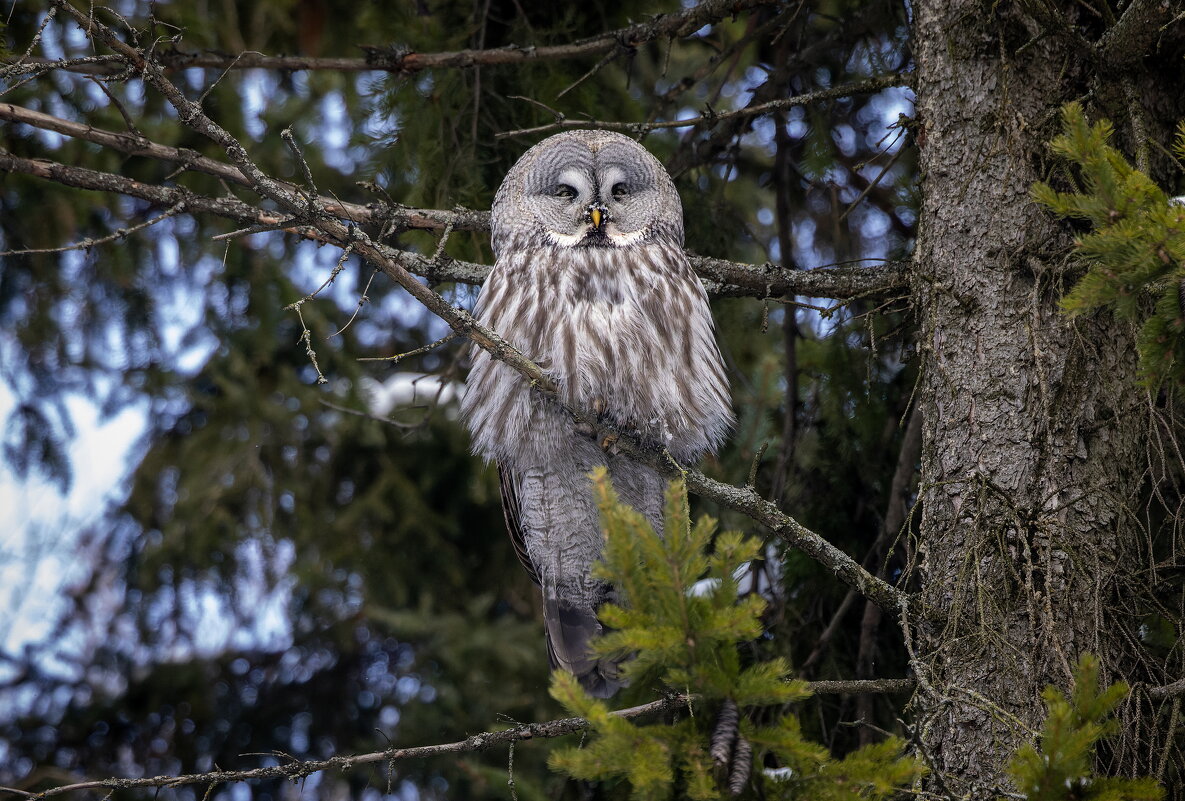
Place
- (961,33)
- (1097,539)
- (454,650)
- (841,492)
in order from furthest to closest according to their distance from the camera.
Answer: (454,650) → (841,492) → (961,33) → (1097,539)

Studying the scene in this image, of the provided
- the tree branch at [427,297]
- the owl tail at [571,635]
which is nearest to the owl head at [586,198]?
the tree branch at [427,297]

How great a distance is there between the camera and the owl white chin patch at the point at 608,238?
367 cm

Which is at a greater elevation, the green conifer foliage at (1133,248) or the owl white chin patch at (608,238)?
the owl white chin patch at (608,238)

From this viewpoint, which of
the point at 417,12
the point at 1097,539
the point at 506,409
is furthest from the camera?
the point at 417,12

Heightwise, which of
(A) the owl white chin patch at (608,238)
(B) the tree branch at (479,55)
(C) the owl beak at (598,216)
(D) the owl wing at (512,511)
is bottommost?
(D) the owl wing at (512,511)

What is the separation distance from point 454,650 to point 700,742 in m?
3.31

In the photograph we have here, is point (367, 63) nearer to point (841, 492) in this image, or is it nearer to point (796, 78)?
point (796, 78)

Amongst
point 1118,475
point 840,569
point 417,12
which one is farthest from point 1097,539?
point 417,12

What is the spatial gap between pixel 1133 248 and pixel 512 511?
2448 mm

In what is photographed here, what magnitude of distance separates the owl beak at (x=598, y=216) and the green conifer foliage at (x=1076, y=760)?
2.35 m

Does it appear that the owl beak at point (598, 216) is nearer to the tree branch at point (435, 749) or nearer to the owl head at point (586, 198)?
the owl head at point (586, 198)

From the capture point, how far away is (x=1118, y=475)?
8.93 ft

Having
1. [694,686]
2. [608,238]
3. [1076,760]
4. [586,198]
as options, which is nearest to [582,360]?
[608,238]

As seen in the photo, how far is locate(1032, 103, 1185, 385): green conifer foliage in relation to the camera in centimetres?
189
